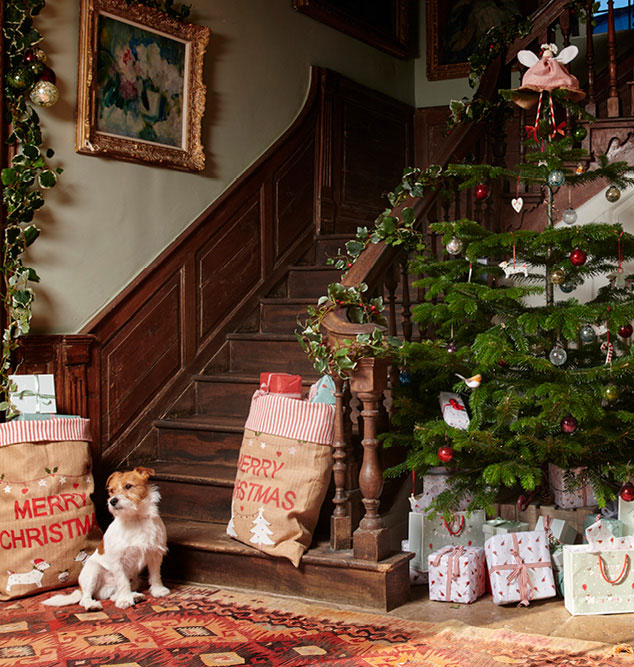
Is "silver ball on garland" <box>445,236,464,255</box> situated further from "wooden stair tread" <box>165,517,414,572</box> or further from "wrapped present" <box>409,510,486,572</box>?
"wooden stair tread" <box>165,517,414,572</box>

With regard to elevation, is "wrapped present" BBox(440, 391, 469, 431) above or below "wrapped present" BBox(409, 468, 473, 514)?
above

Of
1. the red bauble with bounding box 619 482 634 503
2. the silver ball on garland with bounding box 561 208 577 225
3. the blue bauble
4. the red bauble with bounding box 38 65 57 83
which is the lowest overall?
the red bauble with bounding box 619 482 634 503

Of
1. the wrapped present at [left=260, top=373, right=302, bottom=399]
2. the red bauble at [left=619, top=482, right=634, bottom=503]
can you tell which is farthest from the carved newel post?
the red bauble at [left=619, top=482, right=634, bottom=503]

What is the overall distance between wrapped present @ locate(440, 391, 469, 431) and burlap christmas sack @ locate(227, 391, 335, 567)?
1.44ft

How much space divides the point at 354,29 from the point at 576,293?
8.22 ft

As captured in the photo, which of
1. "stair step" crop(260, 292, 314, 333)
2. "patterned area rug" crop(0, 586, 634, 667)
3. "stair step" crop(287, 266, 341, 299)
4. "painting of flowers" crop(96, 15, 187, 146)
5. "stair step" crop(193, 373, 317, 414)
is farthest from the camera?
"stair step" crop(287, 266, 341, 299)

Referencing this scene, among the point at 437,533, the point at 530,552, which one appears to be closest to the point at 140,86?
the point at 437,533

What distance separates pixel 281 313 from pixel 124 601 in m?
1.99

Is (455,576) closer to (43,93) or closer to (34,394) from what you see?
(34,394)

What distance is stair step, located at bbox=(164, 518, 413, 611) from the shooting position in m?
2.89

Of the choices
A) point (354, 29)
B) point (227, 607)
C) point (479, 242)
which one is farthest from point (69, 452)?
point (354, 29)

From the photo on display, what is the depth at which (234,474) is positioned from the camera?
11.8 ft

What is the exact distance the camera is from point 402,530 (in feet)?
11.8

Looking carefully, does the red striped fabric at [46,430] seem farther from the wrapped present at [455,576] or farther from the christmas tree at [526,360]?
the wrapped present at [455,576]
